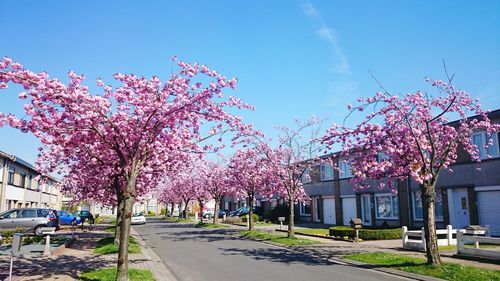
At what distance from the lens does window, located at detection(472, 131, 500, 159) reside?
21172mm

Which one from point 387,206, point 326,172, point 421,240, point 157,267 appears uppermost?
point 326,172

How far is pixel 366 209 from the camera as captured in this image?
3250cm

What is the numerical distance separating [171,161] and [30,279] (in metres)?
5.90

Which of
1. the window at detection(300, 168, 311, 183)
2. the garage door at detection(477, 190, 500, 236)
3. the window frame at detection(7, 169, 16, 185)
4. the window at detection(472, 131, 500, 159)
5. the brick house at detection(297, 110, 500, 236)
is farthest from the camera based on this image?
the window frame at detection(7, 169, 16, 185)

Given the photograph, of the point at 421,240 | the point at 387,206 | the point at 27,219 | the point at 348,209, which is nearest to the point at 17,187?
the point at 27,219

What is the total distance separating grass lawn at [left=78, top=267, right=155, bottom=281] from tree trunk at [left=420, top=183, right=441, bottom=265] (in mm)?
8351

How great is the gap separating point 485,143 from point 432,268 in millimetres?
12521

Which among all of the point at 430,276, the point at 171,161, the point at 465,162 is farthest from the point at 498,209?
the point at 171,161

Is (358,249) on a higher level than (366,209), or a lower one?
lower

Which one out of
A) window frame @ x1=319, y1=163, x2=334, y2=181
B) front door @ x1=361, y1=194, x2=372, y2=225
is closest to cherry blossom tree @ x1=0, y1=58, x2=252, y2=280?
front door @ x1=361, y1=194, x2=372, y2=225

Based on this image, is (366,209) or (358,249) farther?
(366,209)

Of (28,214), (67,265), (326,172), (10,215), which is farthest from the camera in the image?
(326,172)

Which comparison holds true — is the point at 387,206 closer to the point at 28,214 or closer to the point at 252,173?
the point at 252,173

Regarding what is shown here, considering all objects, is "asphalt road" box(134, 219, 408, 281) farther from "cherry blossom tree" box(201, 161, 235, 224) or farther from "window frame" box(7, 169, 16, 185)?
"window frame" box(7, 169, 16, 185)
